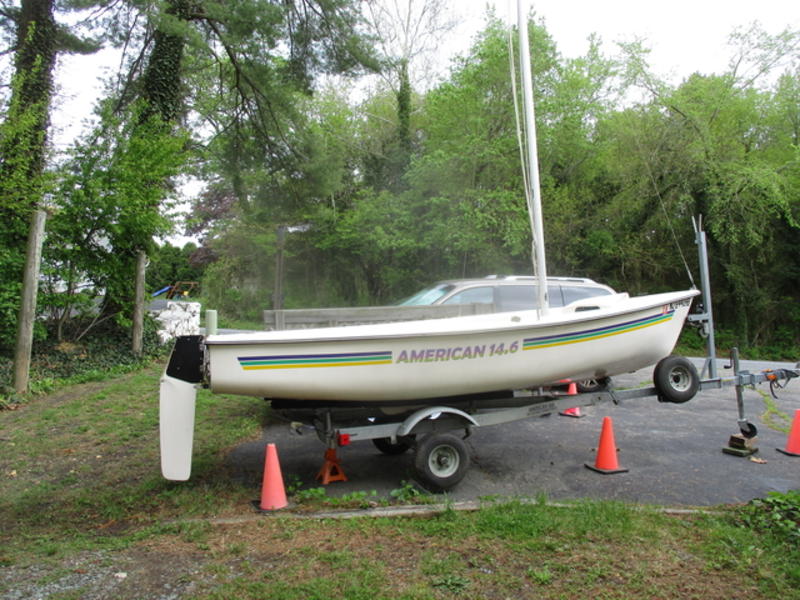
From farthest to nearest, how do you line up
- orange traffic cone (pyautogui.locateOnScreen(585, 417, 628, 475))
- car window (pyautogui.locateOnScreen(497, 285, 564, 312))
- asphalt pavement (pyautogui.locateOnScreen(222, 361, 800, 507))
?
1. car window (pyautogui.locateOnScreen(497, 285, 564, 312))
2. orange traffic cone (pyautogui.locateOnScreen(585, 417, 628, 475))
3. asphalt pavement (pyautogui.locateOnScreen(222, 361, 800, 507))

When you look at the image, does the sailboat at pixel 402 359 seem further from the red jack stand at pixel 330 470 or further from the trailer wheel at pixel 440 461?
the red jack stand at pixel 330 470

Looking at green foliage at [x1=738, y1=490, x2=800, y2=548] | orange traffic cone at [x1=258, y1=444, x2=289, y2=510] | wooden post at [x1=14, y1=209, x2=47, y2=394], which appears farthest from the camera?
wooden post at [x1=14, y1=209, x2=47, y2=394]

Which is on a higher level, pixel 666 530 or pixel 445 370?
pixel 445 370

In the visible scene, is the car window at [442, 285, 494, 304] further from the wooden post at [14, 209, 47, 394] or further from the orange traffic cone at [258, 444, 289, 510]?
the wooden post at [14, 209, 47, 394]

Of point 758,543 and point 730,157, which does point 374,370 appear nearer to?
point 758,543

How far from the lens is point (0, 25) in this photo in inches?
450

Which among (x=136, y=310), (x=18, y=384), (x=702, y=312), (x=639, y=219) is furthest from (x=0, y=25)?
(x=639, y=219)

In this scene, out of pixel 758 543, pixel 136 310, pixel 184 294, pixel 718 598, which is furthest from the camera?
pixel 184 294

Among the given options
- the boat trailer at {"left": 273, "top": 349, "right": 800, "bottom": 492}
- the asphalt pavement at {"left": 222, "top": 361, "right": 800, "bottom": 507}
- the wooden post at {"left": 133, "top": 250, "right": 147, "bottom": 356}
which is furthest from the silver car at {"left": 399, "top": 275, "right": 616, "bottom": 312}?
the wooden post at {"left": 133, "top": 250, "right": 147, "bottom": 356}

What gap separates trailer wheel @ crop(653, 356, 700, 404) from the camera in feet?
16.6

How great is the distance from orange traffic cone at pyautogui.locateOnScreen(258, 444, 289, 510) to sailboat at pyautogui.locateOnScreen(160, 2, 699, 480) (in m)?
0.49

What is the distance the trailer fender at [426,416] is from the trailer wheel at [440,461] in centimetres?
18

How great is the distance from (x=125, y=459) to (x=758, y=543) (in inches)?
206

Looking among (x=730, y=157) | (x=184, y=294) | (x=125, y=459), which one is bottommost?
(x=125, y=459)
